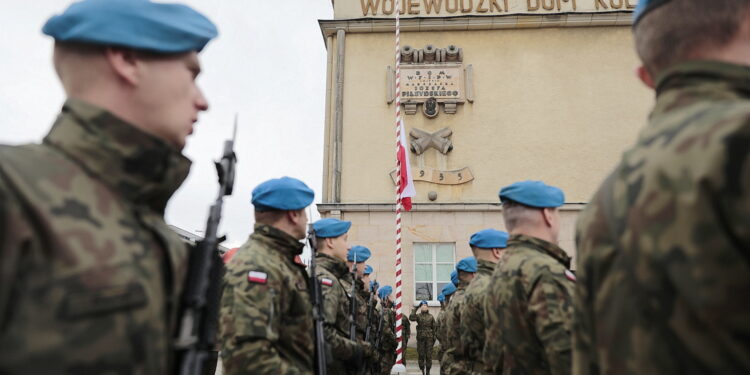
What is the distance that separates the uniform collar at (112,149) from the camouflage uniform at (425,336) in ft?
40.3

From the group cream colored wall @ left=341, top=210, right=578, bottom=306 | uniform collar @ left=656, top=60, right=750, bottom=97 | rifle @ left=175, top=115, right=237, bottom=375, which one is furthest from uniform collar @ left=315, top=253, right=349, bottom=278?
cream colored wall @ left=341, top=210, right=578, bottom=306

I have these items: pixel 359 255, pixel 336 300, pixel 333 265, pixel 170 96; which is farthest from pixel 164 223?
pixel 359 255

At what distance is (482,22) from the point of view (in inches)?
632

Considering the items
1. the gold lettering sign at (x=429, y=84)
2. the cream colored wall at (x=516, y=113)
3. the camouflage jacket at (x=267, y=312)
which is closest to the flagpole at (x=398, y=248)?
the cream colored wall at (x=516, y=113)

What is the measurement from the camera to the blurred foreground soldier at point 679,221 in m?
0.89

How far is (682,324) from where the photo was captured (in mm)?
962

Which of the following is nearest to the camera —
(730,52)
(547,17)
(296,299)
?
(730,52)

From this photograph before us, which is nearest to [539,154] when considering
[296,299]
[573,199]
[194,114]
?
[573,199]

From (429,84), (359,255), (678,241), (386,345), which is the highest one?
(429,84)

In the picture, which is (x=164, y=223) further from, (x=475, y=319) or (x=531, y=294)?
(x=475, y=319)

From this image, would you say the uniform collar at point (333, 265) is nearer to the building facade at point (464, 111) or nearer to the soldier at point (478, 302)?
the soldier at point (478, 302)

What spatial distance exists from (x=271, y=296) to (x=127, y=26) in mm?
1589

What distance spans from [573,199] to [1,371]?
15.1 metres

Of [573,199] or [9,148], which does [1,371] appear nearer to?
[9,148]
